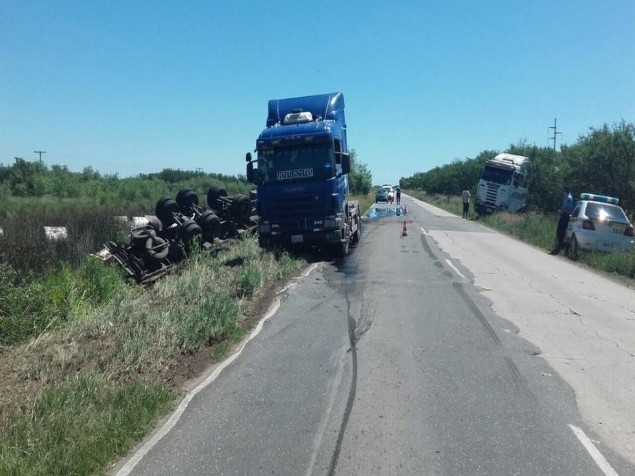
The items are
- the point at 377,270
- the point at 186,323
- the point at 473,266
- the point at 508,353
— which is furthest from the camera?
the point at 473,266

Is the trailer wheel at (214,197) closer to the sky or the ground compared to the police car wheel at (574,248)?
closer to the sky

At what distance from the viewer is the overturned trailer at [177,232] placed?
45.0ft

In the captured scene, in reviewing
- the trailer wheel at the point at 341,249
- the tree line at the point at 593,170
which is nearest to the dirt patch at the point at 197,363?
the trailer wheel at the point at 341,249

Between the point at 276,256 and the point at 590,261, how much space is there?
954 cm

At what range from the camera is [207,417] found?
211 inches

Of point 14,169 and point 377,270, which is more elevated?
point 14,169

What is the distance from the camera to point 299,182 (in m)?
16.0

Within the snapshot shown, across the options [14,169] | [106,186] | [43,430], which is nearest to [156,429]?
[43,430]

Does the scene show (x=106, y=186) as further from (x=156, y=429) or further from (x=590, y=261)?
(x=156, y=429)

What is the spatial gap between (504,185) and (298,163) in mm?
25729

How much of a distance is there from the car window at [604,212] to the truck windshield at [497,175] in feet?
65.3

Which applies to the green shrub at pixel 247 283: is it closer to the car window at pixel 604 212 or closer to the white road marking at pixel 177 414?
the white road marking at pixel 177 414

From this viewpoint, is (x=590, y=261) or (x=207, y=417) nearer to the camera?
(x=207, y=417)

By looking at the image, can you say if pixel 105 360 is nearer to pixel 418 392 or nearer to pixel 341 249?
pixel 418 392
